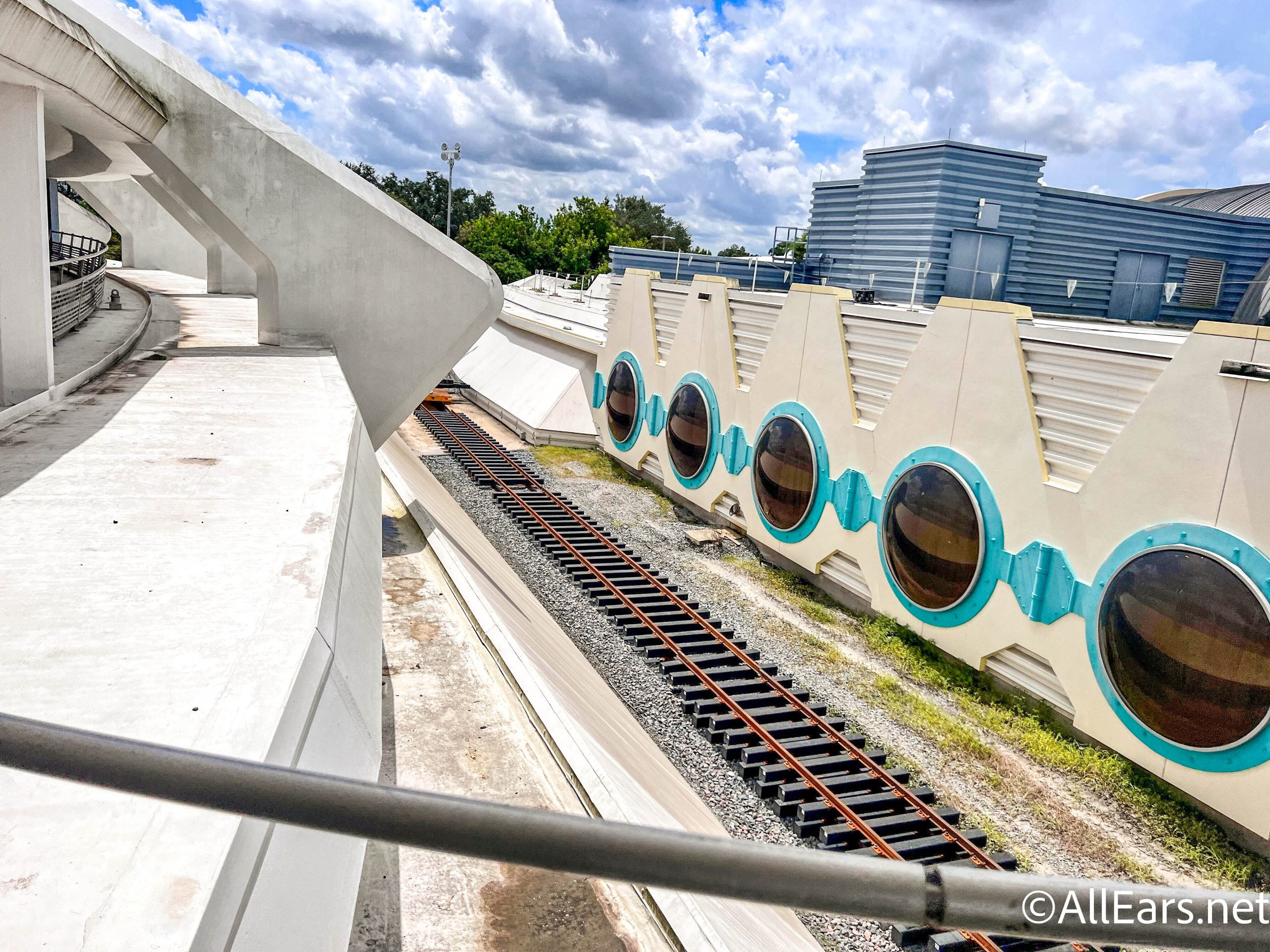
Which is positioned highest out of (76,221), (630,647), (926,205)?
(926,205)

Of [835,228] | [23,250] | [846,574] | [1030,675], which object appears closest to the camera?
[23,250]

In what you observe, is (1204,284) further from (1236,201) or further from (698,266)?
(698,266)

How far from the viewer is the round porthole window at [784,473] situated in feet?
59.1

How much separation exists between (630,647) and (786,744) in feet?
11.8

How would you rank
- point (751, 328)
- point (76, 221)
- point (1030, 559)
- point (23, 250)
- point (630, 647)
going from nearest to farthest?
point (23, 250), point (1030, 559), point (630, 647), point (751, 328), point (76, 221)

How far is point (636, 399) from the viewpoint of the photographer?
26141 millimetres

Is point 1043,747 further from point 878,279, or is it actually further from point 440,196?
point 440,196

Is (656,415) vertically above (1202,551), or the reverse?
(1202,551)

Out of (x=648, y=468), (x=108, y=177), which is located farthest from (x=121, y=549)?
(x=108, y=177)

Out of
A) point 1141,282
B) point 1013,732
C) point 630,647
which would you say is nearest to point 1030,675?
point 1013,732

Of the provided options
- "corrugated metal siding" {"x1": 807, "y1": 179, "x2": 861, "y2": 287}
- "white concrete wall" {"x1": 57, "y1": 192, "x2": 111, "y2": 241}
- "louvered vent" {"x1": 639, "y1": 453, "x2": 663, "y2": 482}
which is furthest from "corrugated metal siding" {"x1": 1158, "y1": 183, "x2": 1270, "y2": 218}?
"white concrete wall" {"x1": 57, "y1": 192, "x2": 111, "y2": 241}

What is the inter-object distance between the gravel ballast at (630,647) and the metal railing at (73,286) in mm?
8530

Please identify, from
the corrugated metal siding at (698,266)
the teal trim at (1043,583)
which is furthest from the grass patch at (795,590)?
the corrugated metal siding at (698,266)

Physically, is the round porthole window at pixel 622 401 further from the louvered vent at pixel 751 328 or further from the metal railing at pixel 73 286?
the metal railing at pixel 73 286
